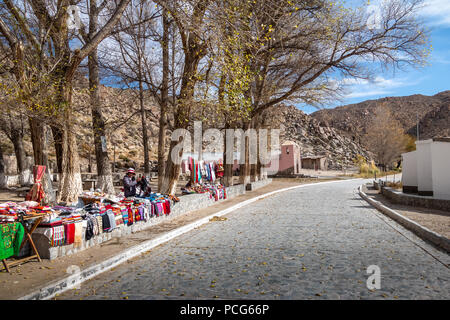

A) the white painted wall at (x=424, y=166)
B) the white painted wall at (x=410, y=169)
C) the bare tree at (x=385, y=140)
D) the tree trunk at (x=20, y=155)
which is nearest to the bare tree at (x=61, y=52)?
the tree trunk at (x=20, y=155)

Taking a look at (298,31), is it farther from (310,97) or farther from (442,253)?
(442,253)

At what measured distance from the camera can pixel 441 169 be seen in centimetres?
1437

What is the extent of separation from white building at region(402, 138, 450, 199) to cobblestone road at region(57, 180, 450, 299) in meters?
6.54

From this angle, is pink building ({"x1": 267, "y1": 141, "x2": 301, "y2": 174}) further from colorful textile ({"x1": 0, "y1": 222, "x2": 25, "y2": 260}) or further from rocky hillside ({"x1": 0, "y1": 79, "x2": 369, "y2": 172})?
colorful textile ({"x1": 0, "y1": 222, "x2": 25, "y2": 260})

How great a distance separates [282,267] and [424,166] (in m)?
13.0

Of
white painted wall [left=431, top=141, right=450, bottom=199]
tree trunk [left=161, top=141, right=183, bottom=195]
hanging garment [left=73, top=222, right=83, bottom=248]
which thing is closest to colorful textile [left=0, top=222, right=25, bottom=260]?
hanging garment [left=73, top=222, right=83, bottom=248]

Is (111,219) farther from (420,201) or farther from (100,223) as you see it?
(420,201)

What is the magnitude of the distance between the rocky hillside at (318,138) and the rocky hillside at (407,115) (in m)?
3.59

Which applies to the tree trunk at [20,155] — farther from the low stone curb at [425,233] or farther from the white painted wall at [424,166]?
the white painted wall at [424,166]

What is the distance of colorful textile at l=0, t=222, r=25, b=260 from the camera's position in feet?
17.5

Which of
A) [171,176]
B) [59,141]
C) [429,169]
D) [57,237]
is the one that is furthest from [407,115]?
[57,237]
